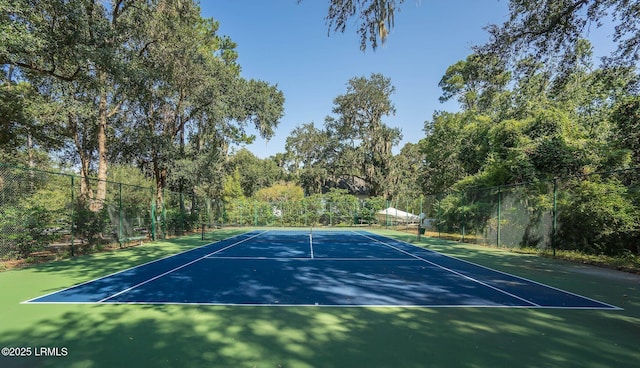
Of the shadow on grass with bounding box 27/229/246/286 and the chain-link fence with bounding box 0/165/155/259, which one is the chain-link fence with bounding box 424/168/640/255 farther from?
the chain-link fence with bounding box 0/165/155/259

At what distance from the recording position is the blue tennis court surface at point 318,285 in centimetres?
541

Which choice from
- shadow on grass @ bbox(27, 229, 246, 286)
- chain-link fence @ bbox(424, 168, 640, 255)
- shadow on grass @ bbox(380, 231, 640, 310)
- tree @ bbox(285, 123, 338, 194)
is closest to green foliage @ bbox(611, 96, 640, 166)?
chain-link fence @ bbox(424, 168, 640, 255)

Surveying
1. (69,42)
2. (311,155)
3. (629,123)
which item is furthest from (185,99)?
(311,155)

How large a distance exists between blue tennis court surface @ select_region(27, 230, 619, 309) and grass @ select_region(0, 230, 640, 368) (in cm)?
46

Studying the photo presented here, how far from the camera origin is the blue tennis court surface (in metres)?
5.41

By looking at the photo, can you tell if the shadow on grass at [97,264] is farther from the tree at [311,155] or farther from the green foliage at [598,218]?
the tree at [311,155]

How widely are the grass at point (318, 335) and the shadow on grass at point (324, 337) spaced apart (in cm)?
1

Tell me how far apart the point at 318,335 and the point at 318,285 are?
8.82 feet

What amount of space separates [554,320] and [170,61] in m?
17.3

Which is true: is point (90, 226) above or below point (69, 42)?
below

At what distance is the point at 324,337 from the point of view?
3.85 m

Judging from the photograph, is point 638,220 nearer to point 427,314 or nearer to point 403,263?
point 403,263

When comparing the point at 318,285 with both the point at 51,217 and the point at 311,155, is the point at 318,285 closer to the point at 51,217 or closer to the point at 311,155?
the point at 51,217

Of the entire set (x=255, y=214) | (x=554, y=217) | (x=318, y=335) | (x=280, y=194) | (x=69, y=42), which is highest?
(x=69, y=42)
